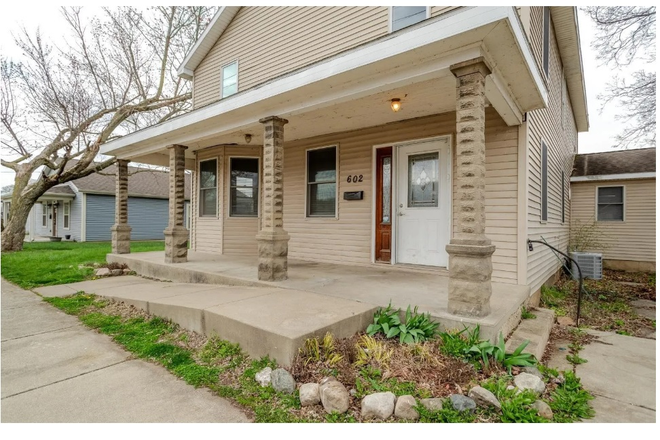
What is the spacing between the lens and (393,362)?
8.94 ft

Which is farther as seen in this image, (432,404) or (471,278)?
(471,278)

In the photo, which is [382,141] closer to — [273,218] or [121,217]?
[273,218]

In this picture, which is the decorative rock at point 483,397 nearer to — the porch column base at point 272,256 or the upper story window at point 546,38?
the porch column base at point 272,256

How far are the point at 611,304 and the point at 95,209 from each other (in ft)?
67.8

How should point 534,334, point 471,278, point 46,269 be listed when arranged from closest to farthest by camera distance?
point 471,278, point 534,334, point 46,269

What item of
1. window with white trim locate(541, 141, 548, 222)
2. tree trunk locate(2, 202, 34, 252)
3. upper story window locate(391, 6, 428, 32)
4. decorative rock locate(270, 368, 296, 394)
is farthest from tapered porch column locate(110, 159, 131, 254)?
window with white trim locate(541, 141, 548, 222)

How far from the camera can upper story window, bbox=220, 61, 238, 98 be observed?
8.24 meters

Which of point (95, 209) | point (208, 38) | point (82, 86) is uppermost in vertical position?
point (82, 86)

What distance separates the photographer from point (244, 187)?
26.2 feet

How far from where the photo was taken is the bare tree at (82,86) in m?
11.6

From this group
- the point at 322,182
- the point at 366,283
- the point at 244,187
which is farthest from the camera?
the point at 244,187

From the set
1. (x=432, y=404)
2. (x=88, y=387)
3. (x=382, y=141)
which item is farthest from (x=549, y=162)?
(x=88, y=387)

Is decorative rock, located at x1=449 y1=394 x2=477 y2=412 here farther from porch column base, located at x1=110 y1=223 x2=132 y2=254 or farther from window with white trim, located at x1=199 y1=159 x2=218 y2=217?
porch column base, located at x1=110 y1=223 x2=132 y2=254
